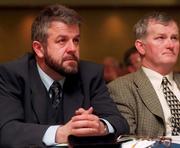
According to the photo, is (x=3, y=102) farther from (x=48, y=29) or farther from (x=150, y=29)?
(x=150, y=29)

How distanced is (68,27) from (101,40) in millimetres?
4563

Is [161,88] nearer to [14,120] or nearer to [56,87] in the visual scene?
[56,87]

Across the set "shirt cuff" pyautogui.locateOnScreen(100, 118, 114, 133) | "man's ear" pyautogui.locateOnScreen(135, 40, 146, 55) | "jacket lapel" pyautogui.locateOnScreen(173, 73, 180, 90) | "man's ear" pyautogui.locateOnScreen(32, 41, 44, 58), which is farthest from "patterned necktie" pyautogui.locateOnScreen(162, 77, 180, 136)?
"man's ear" pyautogui.locateOnScreen(32, 41, 44, 58)

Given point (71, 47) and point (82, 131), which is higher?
point (71, 47)

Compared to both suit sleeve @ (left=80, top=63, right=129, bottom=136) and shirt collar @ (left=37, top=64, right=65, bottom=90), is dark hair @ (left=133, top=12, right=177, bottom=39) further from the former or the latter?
shirt collar @ (left=37, top=64, right=65, bottom=90)

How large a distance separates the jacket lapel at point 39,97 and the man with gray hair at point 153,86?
400mm

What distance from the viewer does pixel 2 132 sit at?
5.77ft

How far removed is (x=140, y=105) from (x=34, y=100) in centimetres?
52

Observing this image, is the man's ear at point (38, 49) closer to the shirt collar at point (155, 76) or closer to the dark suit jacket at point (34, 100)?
the dark suit jacket at point (34, 100)

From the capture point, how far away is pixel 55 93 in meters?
1.98

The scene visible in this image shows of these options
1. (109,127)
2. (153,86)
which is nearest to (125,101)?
(153,86)

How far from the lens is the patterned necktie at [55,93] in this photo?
196cm

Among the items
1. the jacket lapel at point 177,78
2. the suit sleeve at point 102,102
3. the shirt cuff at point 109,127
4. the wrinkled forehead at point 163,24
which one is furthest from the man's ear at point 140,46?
the shirt cuff at point 109,127

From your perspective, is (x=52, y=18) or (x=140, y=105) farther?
(x=140, y=105)
